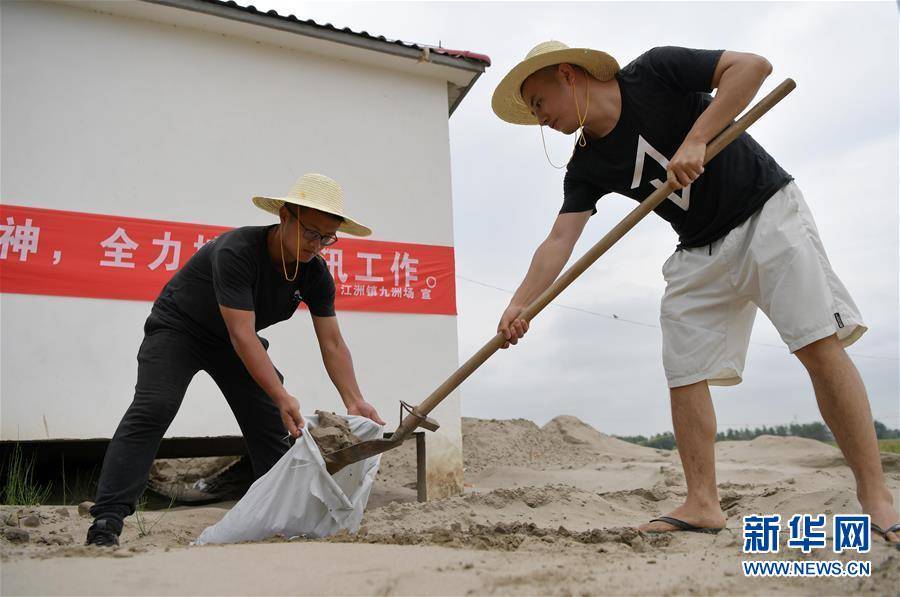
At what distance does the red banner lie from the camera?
13.1ft

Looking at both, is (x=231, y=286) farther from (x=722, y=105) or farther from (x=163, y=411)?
(x=722, y=105)

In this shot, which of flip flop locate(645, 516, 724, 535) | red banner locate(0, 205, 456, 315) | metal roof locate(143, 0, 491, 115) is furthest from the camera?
metal roof locate(143, 0, 491, 115)

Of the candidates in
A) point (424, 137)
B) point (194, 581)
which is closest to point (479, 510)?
point (194, 581)

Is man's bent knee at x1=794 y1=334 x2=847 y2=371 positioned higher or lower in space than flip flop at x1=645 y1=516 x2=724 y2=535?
higher

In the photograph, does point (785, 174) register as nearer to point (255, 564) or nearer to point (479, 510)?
point (479, 510)

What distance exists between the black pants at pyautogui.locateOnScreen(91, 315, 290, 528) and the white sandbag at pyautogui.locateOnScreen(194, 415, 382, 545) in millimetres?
336

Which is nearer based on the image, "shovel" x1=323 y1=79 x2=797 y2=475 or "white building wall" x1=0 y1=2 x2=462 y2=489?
"shovel" x1=323 y1=79 x2=797 y2=475

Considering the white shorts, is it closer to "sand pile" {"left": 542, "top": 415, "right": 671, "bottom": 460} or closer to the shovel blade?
the shovel blade

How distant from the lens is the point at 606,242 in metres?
2.48

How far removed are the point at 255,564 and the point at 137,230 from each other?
3212 millimetres

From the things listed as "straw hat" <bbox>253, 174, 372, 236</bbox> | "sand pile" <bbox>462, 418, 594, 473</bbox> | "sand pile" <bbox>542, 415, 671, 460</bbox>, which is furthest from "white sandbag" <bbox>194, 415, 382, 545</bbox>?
"sand pile" <bbox>542, 415, 671, 460</bbox>

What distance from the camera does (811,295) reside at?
210 centimetres

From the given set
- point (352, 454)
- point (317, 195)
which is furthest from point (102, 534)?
point (317, 195)

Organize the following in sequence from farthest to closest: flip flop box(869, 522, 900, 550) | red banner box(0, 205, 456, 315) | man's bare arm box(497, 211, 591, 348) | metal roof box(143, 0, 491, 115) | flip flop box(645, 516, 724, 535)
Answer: metal roof box(143, 0, 491, 115)
red banner box(0, 205, 456, 315)
man's bare arm box(497, 211, 591, 348)
flip flop box(645, 516, 724, 535)
flip flop box(869, 522, 900, 550)
